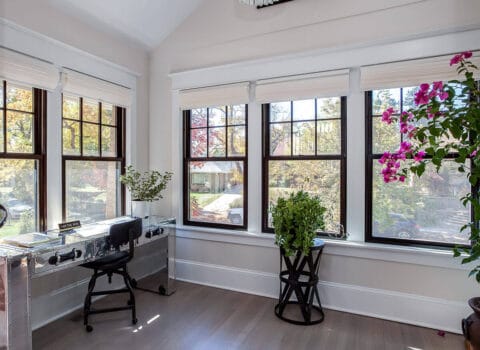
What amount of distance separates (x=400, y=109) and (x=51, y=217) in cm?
332

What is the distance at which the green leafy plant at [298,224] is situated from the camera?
2.68 meters

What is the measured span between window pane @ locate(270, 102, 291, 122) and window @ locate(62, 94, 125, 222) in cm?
172

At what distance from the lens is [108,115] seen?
136 inches

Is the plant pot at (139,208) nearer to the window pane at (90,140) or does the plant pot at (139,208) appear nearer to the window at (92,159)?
the window at (92,159)

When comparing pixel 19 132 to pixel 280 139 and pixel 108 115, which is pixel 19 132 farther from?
pixel 280 139

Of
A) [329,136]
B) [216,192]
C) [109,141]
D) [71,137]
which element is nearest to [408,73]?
[329,136]

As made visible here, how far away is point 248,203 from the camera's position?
342cm

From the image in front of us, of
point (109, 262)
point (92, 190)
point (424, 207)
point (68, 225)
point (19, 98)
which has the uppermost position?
point (19, 98)

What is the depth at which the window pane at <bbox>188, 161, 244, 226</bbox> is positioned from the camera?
354cm

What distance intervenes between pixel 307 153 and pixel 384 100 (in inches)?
33.9

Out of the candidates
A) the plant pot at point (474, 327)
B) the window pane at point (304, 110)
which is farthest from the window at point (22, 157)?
the plant pot at point (474, 327)

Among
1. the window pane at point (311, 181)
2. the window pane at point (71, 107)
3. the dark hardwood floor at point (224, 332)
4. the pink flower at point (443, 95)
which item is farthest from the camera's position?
the window pane at point (311, 181)

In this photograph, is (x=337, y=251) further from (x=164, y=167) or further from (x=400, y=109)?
(x=164, y=167)

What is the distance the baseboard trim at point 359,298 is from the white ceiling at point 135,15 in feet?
8.84
